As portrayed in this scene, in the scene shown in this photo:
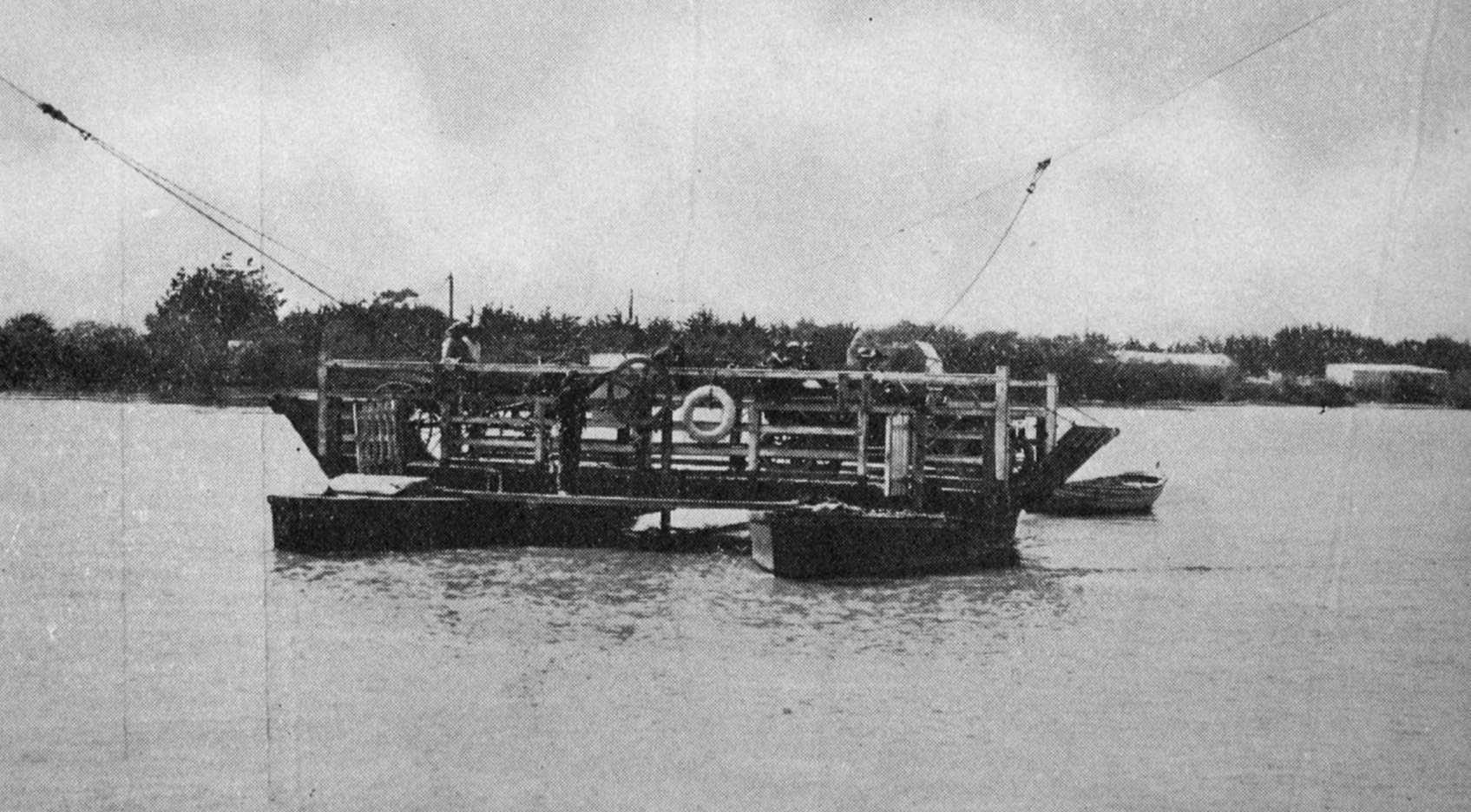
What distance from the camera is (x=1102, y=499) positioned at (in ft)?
89.1

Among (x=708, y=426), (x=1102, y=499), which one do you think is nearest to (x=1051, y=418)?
(x=708, y=426)

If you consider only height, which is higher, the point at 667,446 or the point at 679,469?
the point at 667,446

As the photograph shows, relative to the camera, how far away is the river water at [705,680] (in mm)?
7742

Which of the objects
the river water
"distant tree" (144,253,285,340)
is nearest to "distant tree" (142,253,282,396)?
"distant tree" (144,253,285,340)

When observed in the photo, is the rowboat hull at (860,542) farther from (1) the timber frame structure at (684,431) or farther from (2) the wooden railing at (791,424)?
(2) the wooden railing at (791,424)

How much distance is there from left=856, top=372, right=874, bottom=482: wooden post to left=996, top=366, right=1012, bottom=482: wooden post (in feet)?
5.74

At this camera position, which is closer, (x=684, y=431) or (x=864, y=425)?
(x=864, y=425)

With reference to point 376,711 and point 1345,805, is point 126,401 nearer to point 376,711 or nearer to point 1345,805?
point 376,711

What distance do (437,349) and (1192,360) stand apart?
63.2 m

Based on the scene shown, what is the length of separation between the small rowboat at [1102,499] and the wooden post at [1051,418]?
5669mm

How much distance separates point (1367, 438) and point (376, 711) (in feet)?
219

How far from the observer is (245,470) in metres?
31.5

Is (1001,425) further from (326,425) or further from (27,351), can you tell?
(27,351)

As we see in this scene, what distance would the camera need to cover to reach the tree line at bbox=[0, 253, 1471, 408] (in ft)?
100
